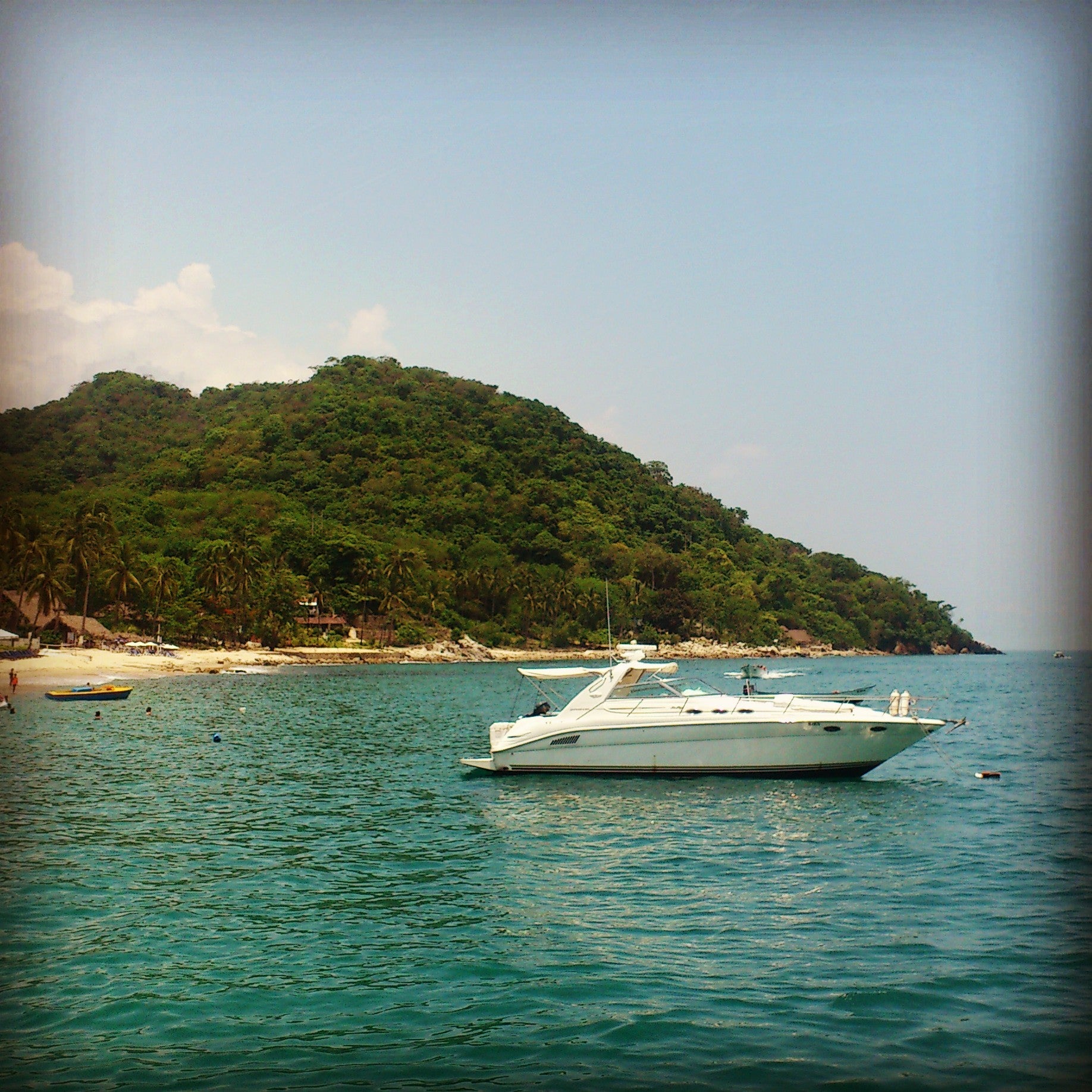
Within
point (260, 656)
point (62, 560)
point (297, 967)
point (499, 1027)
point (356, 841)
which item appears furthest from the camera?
point (260, 656)

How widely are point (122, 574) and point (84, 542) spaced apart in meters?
9.99

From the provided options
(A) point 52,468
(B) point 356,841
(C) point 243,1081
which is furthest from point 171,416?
(C) point 243,1081

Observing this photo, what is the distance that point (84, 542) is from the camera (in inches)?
3246

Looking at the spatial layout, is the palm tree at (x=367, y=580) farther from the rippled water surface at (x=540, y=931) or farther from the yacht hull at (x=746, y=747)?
the yacht hull at (x=746, y=747)

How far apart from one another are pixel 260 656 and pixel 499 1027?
88.9 metres

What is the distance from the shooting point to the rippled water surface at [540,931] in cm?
835

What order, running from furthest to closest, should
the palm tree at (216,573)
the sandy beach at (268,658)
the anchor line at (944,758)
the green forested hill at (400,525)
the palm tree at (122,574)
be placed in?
the green forested hill at (400,525) → the palm tree at (216,573) → the palm tree at (122,574) → the sandy beach at (268,658) → the anchor line at (944,758)

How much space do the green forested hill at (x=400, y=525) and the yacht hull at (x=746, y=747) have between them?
6287 cm

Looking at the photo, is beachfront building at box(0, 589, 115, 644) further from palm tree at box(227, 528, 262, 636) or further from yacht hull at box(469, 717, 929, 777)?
yacht hull at box(469, 717, 929, 777)

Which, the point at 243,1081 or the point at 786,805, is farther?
the point at 786,805

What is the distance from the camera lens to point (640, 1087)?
7809 mm

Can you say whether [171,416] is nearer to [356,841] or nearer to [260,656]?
[260,656]

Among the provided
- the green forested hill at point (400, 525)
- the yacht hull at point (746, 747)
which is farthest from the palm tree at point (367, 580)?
the yacht hull at point (746, 747)

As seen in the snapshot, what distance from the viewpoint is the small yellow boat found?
46.8m
